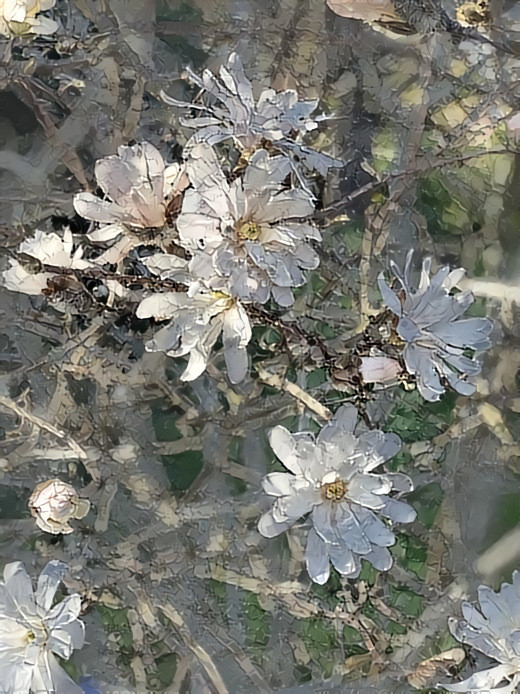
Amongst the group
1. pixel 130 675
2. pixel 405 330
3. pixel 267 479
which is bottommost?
pixel 130 675

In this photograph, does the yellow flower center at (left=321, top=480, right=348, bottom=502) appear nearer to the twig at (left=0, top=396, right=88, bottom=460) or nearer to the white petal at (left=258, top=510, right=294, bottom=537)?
the white petal at (left=258, top=510, right=294, bottom=537)

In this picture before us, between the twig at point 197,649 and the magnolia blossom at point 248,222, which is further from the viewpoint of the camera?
the twig at point 197,649

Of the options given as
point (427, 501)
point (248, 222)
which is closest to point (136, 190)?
point (248, 222)

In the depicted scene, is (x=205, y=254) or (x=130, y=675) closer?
(x=205, y=254)

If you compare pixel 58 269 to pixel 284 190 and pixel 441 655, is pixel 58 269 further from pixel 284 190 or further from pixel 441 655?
pixel 441 655

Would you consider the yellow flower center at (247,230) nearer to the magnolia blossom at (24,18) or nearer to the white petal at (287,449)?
the white petal at (287,449)

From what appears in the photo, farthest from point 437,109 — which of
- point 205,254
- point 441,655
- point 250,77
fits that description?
point 441,655

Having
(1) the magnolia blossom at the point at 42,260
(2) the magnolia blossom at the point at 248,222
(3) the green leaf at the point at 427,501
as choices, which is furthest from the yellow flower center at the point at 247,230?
(3) the green leaf at the point at 427,501
